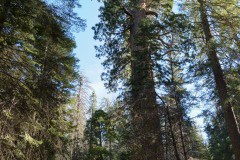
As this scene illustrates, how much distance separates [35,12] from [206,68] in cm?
755

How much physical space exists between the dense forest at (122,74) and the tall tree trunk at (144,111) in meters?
0.03

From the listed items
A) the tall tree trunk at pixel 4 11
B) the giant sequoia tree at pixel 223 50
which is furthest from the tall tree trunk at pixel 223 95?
the tall tree trunk at pixel 4 11

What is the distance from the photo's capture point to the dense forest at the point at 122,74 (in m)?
6.05

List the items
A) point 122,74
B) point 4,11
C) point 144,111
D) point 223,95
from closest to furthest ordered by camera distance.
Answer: point 4,11 < point 144,111 < point 223,95 < point 122,74

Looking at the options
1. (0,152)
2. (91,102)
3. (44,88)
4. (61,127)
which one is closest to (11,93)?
(44,88)

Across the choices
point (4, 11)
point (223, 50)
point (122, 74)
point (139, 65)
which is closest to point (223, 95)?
point (223, 50)

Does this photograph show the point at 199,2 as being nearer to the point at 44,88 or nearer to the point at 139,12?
the point at 139,12

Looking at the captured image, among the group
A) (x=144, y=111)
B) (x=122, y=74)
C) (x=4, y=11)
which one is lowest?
(x=144, y=111)

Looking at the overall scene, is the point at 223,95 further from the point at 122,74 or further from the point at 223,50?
the point at 122,74

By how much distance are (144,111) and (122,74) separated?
5370 millimetres

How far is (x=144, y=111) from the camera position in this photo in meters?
8.75

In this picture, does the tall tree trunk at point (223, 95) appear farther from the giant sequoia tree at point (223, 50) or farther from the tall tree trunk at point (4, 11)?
the tall tree trunk at point (4, 11)

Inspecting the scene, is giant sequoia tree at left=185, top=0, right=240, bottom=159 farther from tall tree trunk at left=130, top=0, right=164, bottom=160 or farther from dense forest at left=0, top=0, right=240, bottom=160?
tall tree trunk at left=130, top=0, right=164, bottom=160

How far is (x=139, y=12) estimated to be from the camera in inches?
547
